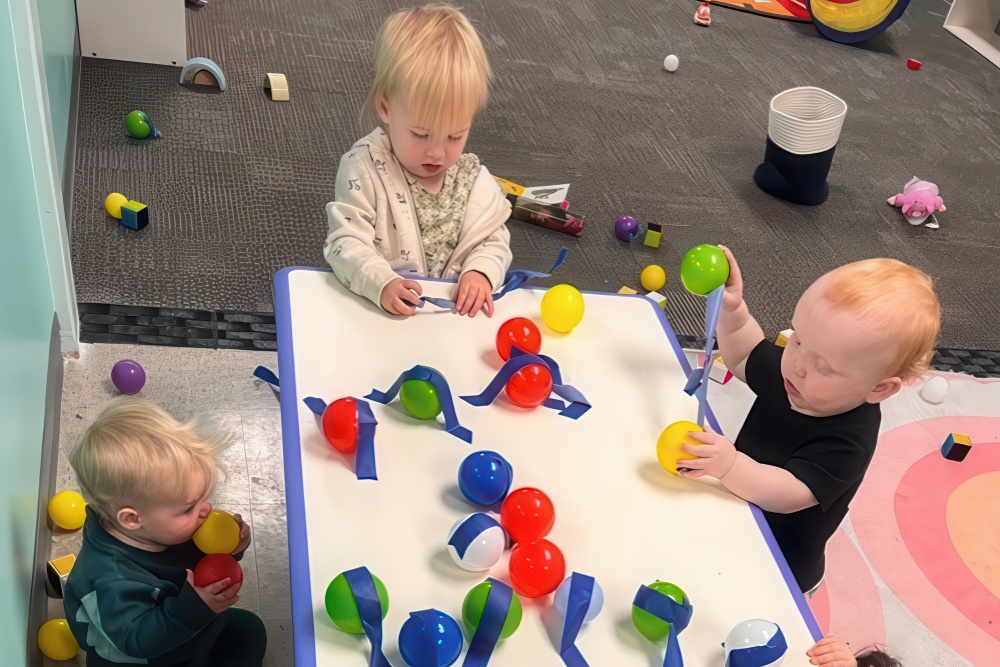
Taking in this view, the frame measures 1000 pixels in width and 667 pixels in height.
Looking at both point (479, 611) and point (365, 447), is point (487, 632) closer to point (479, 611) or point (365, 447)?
point (479, 611)

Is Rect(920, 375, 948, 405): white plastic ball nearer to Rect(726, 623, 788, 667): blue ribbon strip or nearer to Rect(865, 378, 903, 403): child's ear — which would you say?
Rect(865, 378, 903, 403): child's ear

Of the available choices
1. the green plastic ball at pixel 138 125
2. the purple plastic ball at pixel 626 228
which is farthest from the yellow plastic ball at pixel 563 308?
the green plastic ball at pixel 138 125

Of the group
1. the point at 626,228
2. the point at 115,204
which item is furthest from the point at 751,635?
the point at 115,204

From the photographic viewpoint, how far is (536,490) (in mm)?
1131

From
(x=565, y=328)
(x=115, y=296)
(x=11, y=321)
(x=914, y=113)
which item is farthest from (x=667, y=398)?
(x=914, y=113)

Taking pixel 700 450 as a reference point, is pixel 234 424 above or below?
below

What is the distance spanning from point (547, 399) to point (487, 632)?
43cm

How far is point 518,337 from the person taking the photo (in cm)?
137

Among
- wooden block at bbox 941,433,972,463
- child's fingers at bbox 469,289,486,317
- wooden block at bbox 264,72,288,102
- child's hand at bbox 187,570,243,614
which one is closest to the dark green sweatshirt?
child's hand at bbox 187,570,243,614

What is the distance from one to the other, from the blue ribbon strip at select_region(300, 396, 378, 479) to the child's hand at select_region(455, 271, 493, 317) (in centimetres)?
31

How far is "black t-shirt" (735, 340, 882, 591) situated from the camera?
133cm

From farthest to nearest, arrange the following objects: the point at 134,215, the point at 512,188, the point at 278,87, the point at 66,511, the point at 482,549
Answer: the point at 278,87 → the point at 512,188 → the point at 134,215 → the point at 66,511 → the point at 482,549

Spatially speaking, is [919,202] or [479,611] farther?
[919,202]

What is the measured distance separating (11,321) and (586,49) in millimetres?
2960
